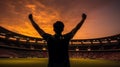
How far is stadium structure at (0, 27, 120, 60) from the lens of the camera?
53156 mm

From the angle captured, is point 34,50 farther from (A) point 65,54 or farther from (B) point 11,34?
(A) point 65,54

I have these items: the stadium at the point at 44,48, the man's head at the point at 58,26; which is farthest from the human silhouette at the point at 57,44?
the stadium at the point at 44,48

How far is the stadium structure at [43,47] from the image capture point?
174ft

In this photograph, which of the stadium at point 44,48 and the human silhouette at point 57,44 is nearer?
the human silhouette at point 57,44

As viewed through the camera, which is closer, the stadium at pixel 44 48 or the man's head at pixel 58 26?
the man's head at pixel 58 26

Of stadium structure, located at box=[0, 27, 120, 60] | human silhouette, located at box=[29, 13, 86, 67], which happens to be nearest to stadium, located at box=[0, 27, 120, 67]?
stadium structure, located at box=[0, 27, 120, 60]

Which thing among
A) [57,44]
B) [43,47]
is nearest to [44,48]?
[43,47]

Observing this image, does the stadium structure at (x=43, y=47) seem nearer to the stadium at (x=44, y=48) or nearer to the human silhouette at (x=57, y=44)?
the stadium at (x=44, y=48)

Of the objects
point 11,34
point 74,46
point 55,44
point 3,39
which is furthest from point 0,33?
point 55,44

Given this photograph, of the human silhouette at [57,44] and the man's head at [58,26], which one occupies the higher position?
the man's head at [58,26]

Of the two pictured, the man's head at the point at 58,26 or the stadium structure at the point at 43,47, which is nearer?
the man's head at the point at 58,26

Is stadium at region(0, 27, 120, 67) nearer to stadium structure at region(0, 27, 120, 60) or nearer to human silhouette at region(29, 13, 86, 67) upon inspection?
stadium structure at region(0, 27, 120, 60)

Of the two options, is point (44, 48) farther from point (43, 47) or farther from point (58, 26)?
point (58, 26)

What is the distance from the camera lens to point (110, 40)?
2475 inches
